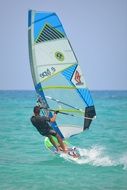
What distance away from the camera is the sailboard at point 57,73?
12.0 metres

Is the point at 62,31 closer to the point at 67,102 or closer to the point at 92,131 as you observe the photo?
the point at 67,102

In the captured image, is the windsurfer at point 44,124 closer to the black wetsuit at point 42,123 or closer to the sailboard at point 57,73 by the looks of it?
the black wetsuit at point 42,123

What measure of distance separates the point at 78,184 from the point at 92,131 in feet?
37.0

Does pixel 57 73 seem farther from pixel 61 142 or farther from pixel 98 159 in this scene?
pixel 98 159

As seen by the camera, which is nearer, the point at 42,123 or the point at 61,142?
the point at 42,123

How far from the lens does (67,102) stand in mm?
12336

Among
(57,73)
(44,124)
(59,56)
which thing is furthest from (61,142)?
(59,56)

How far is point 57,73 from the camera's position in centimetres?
1219

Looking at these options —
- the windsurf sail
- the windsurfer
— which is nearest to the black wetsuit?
the windsurfer

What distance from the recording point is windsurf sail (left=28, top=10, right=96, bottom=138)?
11953 millimetres

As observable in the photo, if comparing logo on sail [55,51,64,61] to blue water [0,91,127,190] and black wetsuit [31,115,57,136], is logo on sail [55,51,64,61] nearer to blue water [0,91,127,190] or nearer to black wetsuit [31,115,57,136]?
black wetsuit [31,115,57,136]

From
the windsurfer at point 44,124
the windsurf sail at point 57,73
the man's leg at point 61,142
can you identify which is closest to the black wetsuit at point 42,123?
the windsurfer at point 44,124

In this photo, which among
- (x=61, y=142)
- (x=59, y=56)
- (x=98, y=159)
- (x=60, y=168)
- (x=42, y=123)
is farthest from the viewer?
(x=98, y=159)

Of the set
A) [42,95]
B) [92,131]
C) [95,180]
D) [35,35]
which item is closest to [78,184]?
[95,180]
